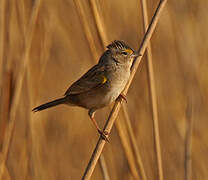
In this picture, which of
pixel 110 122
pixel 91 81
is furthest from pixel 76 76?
pixel 110 122

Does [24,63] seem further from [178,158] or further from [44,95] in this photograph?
[178,158]

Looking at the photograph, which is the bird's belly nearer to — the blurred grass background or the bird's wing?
the bird's wing

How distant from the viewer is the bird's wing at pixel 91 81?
104 inches

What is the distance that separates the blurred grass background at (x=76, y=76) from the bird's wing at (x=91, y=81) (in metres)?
0.15

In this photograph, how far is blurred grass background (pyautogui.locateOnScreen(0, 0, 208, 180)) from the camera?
108 inches

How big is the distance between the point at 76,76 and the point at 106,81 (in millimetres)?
1574

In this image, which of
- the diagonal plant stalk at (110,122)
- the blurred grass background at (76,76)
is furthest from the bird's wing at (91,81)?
the diagonal plant stalk at (110,122)

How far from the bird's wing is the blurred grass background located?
0.15m

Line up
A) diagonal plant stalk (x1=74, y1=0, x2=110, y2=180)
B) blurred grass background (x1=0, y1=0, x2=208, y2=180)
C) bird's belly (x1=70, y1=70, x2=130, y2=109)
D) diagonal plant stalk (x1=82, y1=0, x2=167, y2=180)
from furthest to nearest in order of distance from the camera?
blurred grass background (x1=0, y1=0, x2=208, y2=180) → bird's belly (x1=70, y1=70, x2=130, y2=109) → diagonal plant stalk (x1=74, y1=0, x2=110, y2=180) → diagonal plant stalk (x1=82, y1=0, x2=167, y2=180)

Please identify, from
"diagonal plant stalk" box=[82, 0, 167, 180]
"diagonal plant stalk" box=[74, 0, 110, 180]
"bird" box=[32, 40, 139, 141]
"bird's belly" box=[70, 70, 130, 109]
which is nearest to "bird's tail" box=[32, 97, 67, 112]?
"bird" box=[32, 40, 139, 141]

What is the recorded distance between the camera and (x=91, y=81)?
2668 millimetres

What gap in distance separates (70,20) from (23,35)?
1.10m

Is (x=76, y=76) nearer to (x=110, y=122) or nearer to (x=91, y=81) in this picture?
(x=91, y=81)

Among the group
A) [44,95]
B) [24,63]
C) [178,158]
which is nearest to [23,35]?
[24,63]
